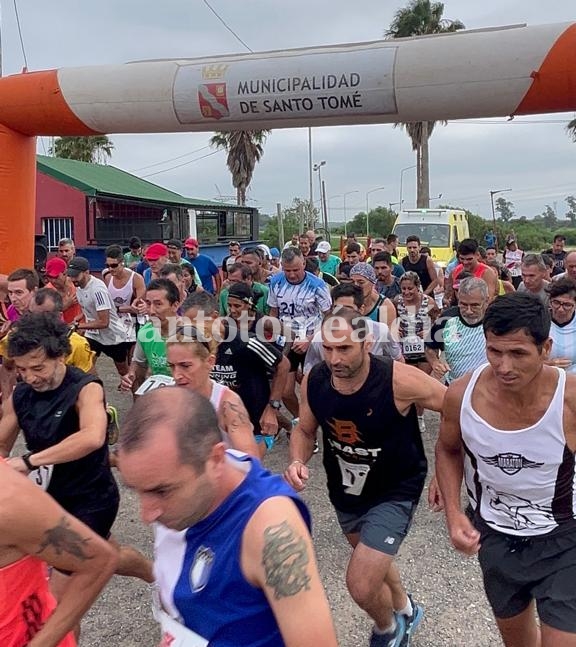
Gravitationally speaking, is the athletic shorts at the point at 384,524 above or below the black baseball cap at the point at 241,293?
below

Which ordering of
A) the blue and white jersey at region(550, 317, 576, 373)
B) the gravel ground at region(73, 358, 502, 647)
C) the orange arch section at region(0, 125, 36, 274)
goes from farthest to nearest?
the orange arch section at region(0, 125, 36, 274) < the blue and white jersey at region(550, 317, 576, 373) < the gravel ground at region(73, 358, 502, 647)

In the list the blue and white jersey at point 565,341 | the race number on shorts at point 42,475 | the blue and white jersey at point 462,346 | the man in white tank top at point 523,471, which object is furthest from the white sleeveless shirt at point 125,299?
the man in white tank top at point 523,471

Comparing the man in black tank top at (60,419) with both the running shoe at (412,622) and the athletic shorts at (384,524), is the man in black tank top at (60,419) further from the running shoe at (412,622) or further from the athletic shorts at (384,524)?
the running shoe at (412,622)

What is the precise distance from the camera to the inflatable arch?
15.5ft

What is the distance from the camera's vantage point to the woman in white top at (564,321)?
14.8 ft

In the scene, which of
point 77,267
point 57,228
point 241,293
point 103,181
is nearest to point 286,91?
point 241,293

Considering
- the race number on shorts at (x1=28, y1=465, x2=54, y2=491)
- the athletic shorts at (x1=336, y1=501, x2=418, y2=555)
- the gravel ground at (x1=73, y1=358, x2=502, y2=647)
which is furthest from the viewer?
the gravel ground at (x1=73, y1=358, x2=502, y2=647)

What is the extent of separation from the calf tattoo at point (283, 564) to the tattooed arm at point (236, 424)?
1425 mm

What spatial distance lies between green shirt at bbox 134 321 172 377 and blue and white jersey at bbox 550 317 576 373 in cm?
269

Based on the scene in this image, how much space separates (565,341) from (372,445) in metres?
2.15

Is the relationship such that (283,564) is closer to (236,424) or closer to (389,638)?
(236,424)

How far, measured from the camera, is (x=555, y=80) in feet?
15.2

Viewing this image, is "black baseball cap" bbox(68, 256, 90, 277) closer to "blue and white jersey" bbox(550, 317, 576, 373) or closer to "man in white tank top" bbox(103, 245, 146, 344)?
"man in white tank top" bbox(103, 245, 146, 344)

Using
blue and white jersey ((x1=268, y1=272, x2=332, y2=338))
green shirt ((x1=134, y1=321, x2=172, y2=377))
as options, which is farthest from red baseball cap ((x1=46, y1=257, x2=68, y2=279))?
green shirt ((x1=134, y1=321, x2=172, y2=377))
